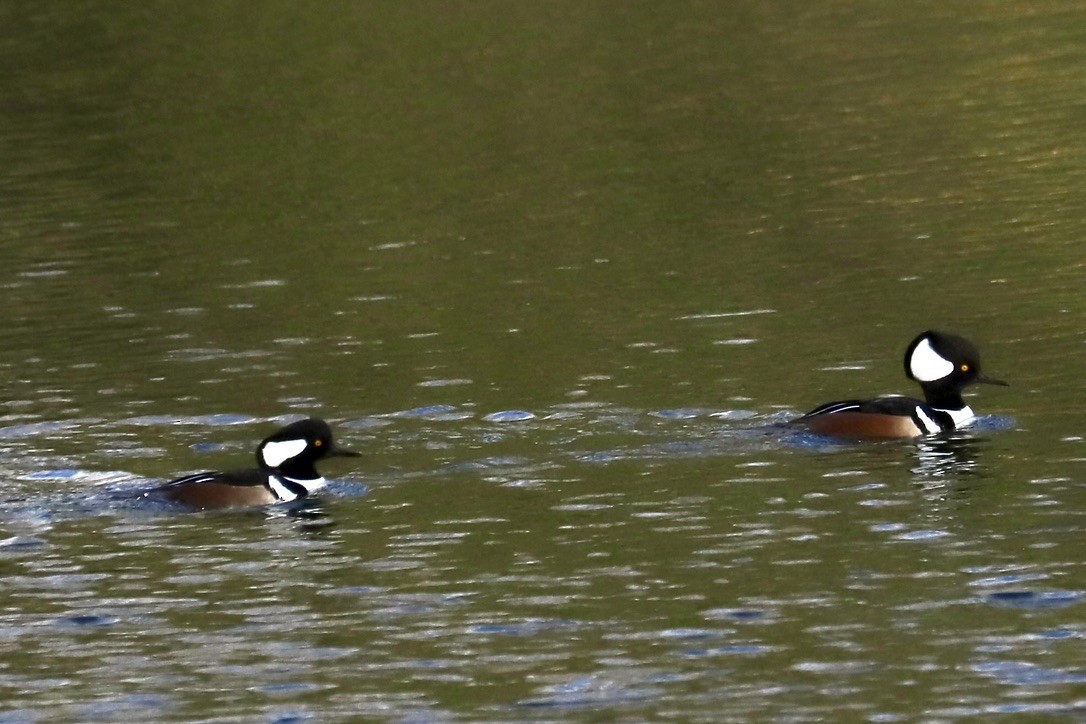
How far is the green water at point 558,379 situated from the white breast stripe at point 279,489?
1.23 feet

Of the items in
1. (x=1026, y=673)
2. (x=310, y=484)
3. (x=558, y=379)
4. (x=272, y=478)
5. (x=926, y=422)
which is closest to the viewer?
(x=1026, y=673)

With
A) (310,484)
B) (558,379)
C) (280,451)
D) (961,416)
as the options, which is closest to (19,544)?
(280,451)

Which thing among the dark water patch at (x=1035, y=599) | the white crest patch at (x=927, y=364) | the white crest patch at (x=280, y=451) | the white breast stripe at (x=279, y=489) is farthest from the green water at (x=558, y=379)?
the white crest patch at (x=927, y=364)

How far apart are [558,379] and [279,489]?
4.30 m

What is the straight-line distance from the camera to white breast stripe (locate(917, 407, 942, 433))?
18.2m

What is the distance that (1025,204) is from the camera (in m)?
28.2

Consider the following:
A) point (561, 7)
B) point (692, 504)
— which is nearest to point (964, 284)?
point (692, 504)

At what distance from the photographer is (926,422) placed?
18.2m

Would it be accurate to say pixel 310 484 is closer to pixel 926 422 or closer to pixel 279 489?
pixel 279 489

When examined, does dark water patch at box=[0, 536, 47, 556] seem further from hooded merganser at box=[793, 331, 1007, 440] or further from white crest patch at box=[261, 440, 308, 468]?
hooded merganser at box=[793, 331, 1007, 440]

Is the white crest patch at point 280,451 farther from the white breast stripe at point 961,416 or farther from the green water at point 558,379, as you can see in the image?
the white breast stripe at point 961,416

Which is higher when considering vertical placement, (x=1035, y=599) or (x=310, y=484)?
(x=310, y=484)

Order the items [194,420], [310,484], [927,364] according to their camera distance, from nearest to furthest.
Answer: [310,484]
[927,364]
[194,420]

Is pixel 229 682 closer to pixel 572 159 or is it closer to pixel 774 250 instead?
pixel 774 250
